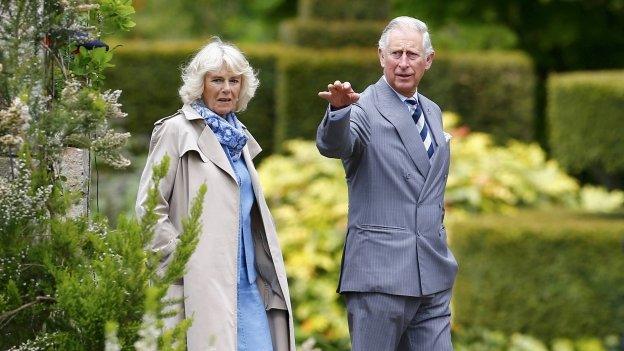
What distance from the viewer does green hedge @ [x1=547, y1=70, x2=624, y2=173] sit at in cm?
1017

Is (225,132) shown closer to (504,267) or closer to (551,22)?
(504,267)

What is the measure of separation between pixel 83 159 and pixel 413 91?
48.5 inches

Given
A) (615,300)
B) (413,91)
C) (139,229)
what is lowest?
(615,300)

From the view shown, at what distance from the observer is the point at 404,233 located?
489 cm

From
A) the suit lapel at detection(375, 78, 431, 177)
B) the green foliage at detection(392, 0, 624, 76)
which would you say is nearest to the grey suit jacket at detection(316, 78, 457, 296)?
the suit lapel at detection(375, 78, 431, 177)

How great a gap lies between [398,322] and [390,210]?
15.3 inches

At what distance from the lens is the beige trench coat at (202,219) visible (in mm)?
4691

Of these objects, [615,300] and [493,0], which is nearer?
[615,300]

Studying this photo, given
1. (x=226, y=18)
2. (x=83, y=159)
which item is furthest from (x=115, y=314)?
(x=226, y=18)

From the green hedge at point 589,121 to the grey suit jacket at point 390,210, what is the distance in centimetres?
550

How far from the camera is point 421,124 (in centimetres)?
507

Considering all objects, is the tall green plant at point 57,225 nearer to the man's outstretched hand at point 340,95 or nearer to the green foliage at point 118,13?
the green foliage at point 118,13

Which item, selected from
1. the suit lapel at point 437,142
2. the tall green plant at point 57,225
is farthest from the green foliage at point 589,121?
the tall green plant at point 57,225

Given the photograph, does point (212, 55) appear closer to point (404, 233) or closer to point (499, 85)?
point (404, 233)
